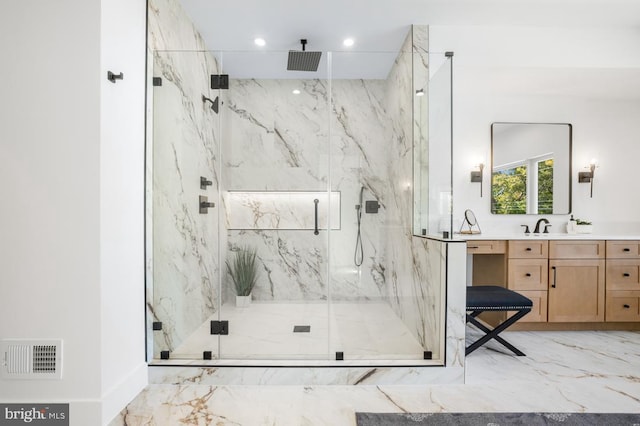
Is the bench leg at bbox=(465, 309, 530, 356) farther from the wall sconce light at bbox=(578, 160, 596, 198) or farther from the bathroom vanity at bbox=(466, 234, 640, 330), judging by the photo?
the wall sconce light at bbox=(578, 160, 596, 198)

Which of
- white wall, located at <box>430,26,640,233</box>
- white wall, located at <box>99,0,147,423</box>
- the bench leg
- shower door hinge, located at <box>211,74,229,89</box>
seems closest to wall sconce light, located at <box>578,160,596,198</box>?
white wall, located at <box>430,26,640,233</box>

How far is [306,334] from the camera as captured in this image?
2428mm

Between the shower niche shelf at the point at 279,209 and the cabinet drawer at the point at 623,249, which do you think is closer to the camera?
the shower niche shelf at the point at 279,209

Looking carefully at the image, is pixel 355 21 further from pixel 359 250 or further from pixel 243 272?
pixel 243 272

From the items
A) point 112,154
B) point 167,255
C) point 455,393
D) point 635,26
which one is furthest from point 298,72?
point 635,26

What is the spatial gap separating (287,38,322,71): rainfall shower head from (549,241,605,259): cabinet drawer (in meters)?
2.74

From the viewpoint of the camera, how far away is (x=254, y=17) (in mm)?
2898

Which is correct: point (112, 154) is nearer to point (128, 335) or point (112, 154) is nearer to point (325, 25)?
point (128, 335)

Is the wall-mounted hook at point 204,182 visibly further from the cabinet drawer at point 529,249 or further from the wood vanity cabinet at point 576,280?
the wood vanity cabinet at point 576,280

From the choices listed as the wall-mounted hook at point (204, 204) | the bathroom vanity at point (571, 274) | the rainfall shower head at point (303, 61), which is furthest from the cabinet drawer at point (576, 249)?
the wall-mounted hook at point (204, 204)

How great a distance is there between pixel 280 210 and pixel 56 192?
1.25m

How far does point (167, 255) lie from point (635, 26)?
4356 mm

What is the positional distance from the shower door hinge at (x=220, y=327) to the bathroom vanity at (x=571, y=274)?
2.30 meters

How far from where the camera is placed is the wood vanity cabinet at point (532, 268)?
3307 mm
